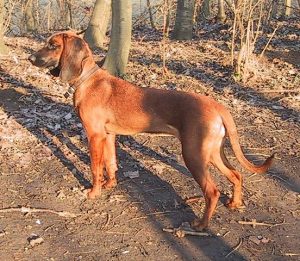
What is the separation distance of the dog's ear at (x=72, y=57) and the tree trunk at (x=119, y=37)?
10.8ft

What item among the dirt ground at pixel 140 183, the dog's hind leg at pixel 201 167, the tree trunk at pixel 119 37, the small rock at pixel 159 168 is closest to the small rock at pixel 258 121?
the dirt ground at pixel 140 183

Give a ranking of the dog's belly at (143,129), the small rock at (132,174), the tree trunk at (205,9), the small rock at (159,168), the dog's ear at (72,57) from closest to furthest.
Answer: the dog's belly at (143,129) < the dog's ear at (72,57) < the small rock at (132,174) < the small rock at (159,168) < the tree trunk at (205,9)

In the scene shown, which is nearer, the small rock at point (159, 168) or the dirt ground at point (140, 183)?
the dirt ground at point (140, 183)

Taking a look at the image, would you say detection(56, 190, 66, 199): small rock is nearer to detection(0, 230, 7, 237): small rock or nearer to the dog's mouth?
detection(0, 230, 7, 237): small rock

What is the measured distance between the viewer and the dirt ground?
4.18 meters

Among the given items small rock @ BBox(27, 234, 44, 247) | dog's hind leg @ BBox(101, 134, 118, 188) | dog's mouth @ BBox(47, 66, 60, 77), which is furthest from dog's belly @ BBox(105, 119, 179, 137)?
small rock @ BBox(27, 234, 44, 247)

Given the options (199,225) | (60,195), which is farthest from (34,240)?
(199,225)

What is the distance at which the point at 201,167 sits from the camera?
14.2 ft

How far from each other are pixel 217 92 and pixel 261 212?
372 centimetres

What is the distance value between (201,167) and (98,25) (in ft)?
24.4

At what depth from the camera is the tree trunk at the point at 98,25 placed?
10.9 m

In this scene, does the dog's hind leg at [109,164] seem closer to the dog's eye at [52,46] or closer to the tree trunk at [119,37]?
the dog's eye at [52,46]

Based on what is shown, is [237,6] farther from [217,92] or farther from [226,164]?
[226,164]

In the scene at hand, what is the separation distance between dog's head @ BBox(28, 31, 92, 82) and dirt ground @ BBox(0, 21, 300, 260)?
129cm
